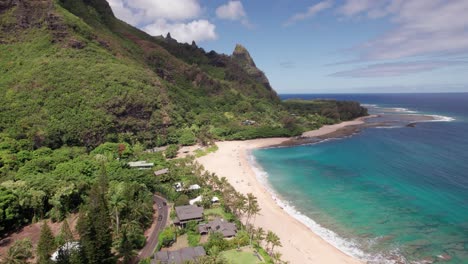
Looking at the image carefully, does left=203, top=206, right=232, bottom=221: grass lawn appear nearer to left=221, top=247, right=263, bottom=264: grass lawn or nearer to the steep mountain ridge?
left=221, top=247, right=263, bottom=264: grass lawn

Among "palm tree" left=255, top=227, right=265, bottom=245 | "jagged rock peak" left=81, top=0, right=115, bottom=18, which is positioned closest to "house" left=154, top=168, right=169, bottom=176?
"palm tree" left=255, top=227, right=265, bottom=245

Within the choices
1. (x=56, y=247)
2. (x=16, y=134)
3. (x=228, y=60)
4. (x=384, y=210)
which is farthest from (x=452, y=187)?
(x=228, y=60)

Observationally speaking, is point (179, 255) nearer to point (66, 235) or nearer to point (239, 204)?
point (239, 204)

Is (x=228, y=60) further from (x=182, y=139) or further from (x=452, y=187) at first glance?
(x=452, y=187)

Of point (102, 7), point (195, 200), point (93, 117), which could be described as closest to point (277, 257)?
point (195, 200)

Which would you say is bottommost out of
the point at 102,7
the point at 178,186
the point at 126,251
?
the point at 126,251

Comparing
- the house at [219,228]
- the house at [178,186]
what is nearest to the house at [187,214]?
the house at [219,228]
